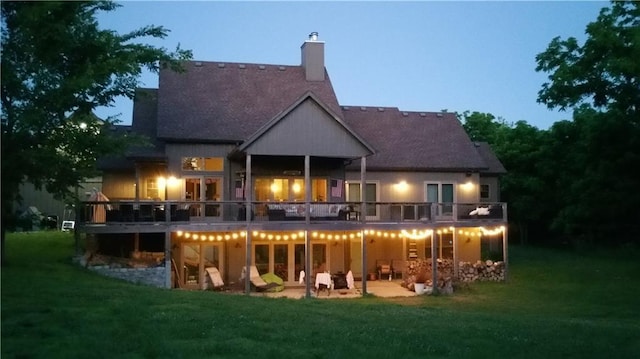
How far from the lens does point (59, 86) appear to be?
1616 centimetres

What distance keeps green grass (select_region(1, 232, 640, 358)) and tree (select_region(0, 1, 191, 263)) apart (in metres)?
2.77

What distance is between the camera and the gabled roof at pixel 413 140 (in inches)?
1193

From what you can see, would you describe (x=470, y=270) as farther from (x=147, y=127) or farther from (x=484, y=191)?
(x=147, y=127)

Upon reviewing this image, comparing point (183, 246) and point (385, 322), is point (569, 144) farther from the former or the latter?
point (385, 322)

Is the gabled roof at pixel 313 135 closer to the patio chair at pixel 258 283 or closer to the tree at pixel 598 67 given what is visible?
the patio chair at pixel 258 283

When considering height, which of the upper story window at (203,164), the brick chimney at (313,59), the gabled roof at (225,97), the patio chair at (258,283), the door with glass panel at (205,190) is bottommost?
the patio chair at (258,283)

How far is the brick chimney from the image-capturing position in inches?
1212

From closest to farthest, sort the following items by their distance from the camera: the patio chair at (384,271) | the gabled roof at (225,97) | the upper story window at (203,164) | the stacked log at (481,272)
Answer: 1. the upper story window at (203,164)
2. the gabled roof at (225,97)
3. the stacked log at (481,272)
4. the patio chair at (384,271)

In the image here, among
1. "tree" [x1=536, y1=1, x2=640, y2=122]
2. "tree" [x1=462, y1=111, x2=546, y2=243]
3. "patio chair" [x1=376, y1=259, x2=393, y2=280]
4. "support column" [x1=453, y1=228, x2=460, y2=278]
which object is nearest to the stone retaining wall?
"patio chair" [x1=376, y1=259, x2=393, y2=280]

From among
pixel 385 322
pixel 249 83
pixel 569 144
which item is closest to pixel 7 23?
pixel 385 322

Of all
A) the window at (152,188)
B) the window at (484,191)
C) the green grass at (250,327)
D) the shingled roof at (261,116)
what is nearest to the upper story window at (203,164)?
the shingled roof at (261,116)

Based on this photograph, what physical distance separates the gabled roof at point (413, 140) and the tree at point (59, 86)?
13170 mm

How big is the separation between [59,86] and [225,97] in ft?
42.5

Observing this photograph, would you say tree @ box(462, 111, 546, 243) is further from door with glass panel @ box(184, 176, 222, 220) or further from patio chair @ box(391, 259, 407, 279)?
door with glass panel @ box(184, 176, 222, 220)
